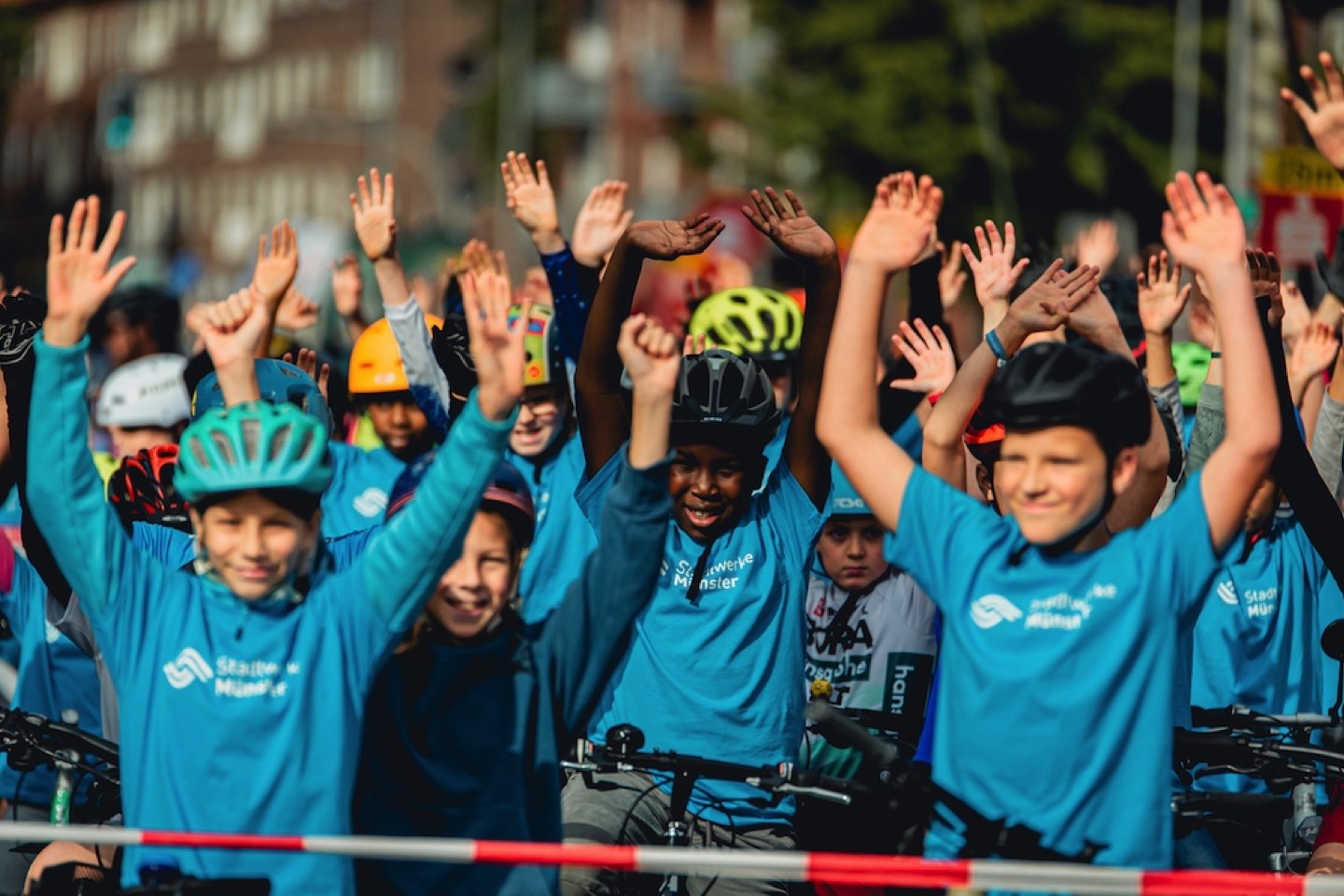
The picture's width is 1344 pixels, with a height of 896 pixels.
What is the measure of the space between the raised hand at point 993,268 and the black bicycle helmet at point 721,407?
90 cm

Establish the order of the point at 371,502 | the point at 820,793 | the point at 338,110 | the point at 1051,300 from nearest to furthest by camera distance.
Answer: the point at 820,793 → the point at 1051,300 → the point at 371,502 → the point at 338,110

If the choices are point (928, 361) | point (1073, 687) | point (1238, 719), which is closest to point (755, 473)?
point (928, 361)

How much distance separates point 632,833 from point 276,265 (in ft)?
7.63

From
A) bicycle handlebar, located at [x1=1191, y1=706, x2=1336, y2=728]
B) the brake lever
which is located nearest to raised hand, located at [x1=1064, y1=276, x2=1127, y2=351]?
bicycle handlebar, located at [x1=1191, y1=706, x2=1336, y2=728]

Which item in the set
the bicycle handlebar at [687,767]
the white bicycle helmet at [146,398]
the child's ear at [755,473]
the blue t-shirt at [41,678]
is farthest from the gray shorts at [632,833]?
the white bicycle helmet at [146,398]

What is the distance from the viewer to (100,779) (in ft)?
22.2

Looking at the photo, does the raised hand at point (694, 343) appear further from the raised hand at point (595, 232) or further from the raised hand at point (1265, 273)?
the raised hand at point (1265, 273)

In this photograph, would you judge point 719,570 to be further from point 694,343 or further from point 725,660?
point 694,343

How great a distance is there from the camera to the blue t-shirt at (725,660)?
23.5 ft

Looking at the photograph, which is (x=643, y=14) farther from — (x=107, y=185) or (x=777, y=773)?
(x=777, y=773)

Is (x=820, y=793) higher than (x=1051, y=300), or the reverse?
(x=1051, y=300)

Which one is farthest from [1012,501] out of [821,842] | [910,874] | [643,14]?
[643,14]

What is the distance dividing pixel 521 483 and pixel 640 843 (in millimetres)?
1535

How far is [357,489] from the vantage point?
973 cm
